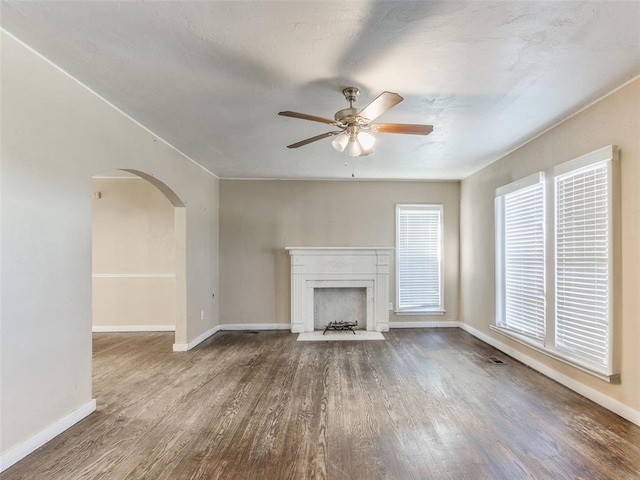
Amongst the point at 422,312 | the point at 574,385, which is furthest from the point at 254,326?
the point at 574,385

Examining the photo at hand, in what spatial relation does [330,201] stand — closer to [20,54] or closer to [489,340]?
[489,340]

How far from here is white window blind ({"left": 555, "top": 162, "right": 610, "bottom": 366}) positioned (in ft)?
8.75

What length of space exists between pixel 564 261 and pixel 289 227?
392 centimetres

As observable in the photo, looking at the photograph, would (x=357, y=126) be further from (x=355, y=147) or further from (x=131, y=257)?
(x=131, y=257)

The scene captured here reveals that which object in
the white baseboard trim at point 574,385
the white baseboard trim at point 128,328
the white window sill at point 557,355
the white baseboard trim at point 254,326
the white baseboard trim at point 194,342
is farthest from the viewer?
the white baseboard trim at point 254,326

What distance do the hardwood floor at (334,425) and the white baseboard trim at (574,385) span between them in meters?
0.07

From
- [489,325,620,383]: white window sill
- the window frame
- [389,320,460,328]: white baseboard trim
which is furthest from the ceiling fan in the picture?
[389,320,460,328]: white baseboard trim

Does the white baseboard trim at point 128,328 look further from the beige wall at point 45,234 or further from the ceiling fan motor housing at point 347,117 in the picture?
the ceiling fan motor housing at point 347,117

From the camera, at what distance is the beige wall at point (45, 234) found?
6.28 ft

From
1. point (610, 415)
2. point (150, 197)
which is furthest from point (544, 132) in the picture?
point (150, 197)

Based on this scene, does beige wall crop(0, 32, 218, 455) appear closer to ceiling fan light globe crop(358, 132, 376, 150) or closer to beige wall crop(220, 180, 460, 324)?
ceiling fan light globe crop(358, 132, 376, 150)

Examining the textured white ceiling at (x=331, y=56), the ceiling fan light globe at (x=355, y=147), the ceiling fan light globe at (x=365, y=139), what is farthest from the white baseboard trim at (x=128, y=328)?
the ceiling fan light globe at (x=365, y=139)

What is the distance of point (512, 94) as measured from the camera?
257 cm

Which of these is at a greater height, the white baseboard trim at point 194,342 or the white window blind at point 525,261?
the white window blind at point 525,261
